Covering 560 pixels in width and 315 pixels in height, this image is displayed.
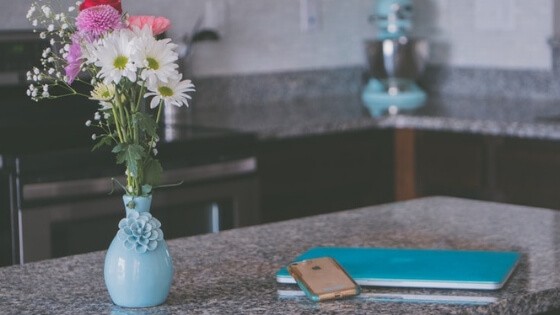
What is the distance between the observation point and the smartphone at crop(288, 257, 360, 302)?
170 cm

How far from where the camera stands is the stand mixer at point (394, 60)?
A: 181 inches

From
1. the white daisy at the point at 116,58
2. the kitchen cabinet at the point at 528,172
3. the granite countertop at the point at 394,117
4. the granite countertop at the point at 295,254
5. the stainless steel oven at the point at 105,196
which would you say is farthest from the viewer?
the granite countertop at the point at 394,117

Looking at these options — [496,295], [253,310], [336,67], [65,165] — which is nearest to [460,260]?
[496,295]

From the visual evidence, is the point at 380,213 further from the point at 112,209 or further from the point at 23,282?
the point at 112,209

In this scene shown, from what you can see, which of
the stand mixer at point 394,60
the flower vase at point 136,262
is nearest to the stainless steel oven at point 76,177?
the stand mixer at point 394,60

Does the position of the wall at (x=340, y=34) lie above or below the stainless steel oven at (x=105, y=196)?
above

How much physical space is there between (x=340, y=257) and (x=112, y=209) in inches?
59.4

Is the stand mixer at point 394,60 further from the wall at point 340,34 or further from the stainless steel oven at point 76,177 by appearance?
the stainless steel oven at point 76,177

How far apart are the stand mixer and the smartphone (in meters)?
2.78

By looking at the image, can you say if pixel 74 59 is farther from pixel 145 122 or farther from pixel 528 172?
pixel 528 172

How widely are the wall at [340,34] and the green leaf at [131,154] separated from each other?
8.73ft

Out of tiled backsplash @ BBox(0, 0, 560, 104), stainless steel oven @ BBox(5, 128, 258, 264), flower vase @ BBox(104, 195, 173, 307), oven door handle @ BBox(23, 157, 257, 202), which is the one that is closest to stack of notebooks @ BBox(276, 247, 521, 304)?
flower vase @ BBox(104, 195, 173, 307)

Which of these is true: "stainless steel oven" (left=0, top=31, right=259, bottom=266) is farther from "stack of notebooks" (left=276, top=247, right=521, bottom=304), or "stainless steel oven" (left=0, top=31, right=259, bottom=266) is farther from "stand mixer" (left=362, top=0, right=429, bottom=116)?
"stack of notebooks" (left=276, top=247, right=521, bottom=304)

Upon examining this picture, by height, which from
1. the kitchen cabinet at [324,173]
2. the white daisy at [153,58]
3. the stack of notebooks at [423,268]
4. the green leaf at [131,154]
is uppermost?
the white daisy at [153,58]
